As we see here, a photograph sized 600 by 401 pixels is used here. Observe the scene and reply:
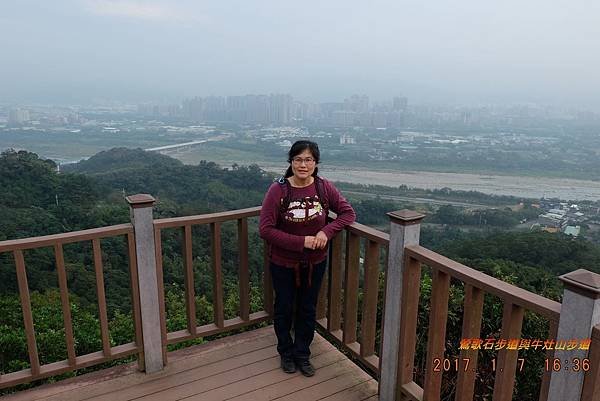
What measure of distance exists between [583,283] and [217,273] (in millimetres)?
1976

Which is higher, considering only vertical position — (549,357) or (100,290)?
(549,357)

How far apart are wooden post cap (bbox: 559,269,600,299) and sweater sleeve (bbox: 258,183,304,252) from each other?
1.21 m

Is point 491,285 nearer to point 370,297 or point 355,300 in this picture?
point 370,297

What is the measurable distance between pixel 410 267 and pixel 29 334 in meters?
1.90

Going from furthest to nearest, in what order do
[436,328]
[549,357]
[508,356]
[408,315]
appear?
[408,315] < [436,328] < [508,356] < [549,357]

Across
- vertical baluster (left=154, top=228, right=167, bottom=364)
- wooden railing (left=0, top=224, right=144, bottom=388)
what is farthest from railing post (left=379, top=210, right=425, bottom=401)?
wooden railing (left=0, top=224, right=144, bottom=388)

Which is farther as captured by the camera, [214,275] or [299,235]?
[214,275]

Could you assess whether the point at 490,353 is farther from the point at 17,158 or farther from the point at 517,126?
the point at 517,126

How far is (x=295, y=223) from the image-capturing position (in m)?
2.34

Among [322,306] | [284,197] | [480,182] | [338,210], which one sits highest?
[284,197]

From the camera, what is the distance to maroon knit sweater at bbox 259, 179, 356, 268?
7.55ft

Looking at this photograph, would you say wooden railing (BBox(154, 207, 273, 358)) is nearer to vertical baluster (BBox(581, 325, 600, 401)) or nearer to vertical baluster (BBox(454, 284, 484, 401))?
vertical baluster (BBox(454, 284, 484, 401))

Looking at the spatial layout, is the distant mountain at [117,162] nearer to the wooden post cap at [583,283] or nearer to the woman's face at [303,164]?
the woman's face at [303,164]

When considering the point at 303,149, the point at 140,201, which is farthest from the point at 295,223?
the point at 140,201
